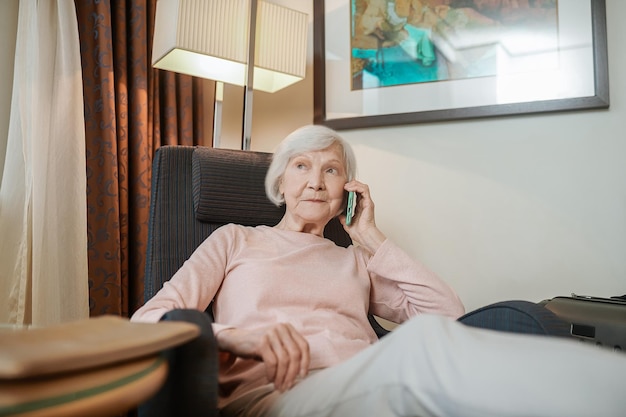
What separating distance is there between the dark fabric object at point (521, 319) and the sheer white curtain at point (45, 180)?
1.31 meters

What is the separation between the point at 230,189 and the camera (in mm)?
1512

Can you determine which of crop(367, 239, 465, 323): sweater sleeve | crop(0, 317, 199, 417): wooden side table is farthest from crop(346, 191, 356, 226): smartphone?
crop(0, 317, 199, 417): wooden side table

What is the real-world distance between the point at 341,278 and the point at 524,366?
66 centimetres

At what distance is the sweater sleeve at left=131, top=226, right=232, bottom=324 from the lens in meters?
1.06

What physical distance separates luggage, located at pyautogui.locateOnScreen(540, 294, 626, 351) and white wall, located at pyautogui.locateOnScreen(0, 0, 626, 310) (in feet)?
1.48

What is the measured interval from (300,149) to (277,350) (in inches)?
28.1

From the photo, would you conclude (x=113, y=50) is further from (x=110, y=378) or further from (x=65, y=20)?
(x=110, y=378)

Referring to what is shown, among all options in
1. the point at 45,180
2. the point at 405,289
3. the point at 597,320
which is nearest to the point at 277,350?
the point at 405,289

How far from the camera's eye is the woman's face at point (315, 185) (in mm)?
1390

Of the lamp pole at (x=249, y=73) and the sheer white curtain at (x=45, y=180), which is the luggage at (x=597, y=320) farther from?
the sheer white curtain at (x=45, y=180)

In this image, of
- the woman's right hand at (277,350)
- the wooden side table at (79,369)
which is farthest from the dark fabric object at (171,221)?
the wooden side table at (79,369)

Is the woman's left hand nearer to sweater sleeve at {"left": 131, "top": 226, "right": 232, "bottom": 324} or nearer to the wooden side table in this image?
sweater sleeve at {"left": 131, "top": 226, "right": 232, "bottom": 324}

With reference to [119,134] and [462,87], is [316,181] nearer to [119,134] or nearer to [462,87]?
[462,87]

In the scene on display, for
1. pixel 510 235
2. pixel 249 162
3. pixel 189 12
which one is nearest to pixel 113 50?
pixel 189 12
